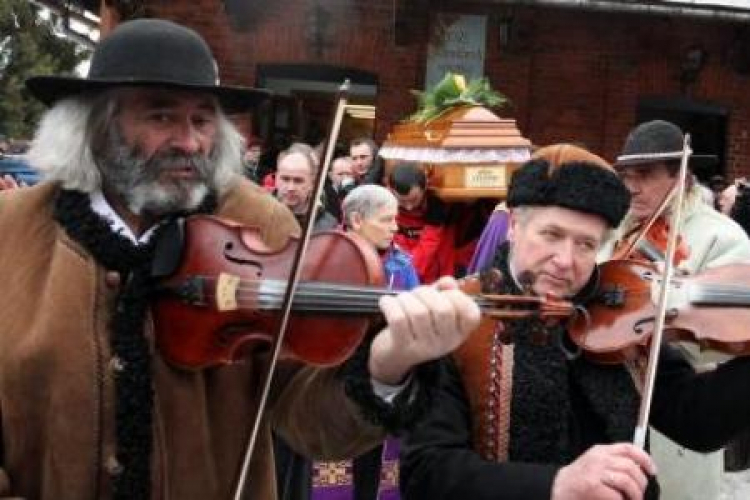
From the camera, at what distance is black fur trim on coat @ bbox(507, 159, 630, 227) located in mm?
2029

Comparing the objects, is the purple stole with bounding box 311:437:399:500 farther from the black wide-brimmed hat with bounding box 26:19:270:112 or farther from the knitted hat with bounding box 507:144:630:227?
the black wide-brimmed hat with bounding box 26:19:270:112

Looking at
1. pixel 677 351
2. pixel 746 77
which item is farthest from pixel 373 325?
pixel 746 77

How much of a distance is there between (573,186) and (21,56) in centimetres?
2398

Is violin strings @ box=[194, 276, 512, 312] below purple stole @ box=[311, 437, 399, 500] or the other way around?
the other way around

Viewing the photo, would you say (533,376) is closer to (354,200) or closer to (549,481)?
(549,481)

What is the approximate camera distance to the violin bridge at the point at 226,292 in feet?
5.89

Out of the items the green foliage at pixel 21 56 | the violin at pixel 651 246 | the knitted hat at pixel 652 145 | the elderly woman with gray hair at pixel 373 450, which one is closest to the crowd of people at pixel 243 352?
the violin at pixel 651 246

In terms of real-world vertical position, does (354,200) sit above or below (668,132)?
below

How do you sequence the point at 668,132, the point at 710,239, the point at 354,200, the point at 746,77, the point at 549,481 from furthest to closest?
the point at 746,77
the point at 354,200
the point at 668,132
the point at 710,239
the point at 549,481

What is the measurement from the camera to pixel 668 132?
3.77 m

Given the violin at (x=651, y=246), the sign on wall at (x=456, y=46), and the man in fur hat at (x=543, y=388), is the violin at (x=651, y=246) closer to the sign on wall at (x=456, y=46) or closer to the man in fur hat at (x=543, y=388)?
the man in fur hat at (x=543, y=388)

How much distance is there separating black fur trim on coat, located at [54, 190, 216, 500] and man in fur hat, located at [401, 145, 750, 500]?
54 centimetres

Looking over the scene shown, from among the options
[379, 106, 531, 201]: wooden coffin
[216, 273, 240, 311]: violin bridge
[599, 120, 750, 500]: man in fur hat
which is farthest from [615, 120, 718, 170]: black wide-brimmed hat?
[216, 273, 240, 311]: violin bridge

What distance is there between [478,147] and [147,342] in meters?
3.05
